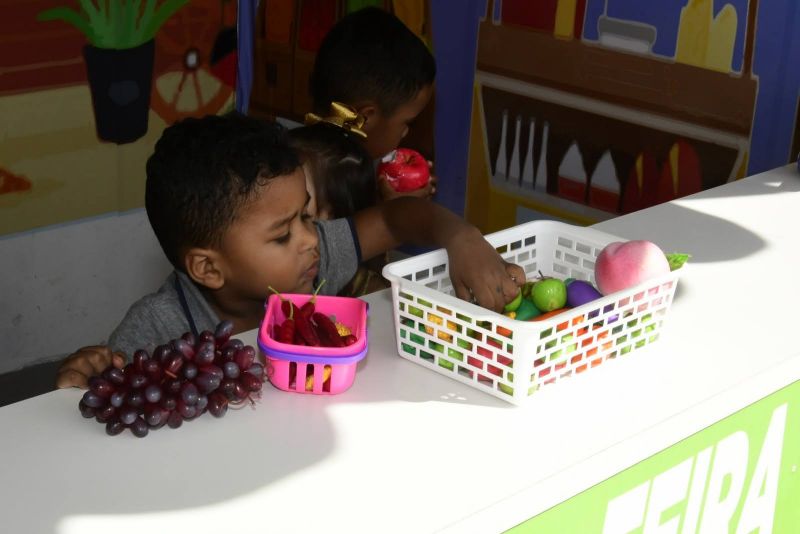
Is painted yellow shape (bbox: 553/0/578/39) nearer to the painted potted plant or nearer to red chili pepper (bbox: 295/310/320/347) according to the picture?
the painted potted plant

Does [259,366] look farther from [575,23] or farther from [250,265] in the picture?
[575,23]

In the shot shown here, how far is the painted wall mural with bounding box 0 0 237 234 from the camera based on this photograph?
284 centimetres

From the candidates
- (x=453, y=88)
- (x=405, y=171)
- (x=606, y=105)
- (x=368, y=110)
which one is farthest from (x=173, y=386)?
(x=453, y=88)

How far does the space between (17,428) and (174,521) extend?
10.5 inches

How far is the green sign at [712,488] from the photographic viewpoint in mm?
1166

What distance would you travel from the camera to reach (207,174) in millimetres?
1518

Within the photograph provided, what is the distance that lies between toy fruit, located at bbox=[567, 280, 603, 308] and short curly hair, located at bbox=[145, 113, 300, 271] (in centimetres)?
45

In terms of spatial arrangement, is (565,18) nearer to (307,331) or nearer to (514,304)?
(514,304)

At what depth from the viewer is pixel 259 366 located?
46.6 inches

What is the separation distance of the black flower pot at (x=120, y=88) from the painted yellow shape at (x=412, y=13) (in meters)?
0.70

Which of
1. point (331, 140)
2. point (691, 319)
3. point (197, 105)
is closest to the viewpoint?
point (691, 319)

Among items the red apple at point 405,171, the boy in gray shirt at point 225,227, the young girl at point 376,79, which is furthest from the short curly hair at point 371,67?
the boy in gray shirt at point 225,227

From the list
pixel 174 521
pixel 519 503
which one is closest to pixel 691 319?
pixel 519 503

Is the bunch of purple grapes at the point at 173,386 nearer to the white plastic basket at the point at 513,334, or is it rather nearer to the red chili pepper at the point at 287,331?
the red chili pepper at the point at 287,331
